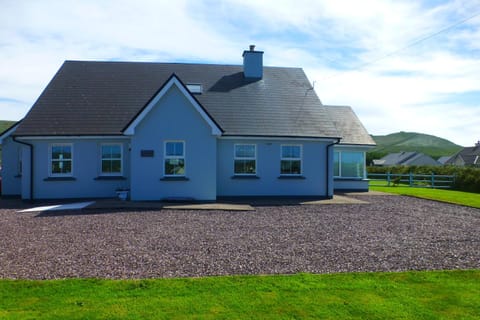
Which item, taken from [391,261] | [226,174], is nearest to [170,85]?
[226,174]

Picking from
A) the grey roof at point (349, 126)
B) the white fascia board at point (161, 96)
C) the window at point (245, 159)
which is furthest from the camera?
the grey roof at point (349, 126)

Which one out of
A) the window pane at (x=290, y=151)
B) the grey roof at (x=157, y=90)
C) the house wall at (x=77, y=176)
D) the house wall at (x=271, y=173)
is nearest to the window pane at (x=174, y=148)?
the grey roof at (x=157, y=90)

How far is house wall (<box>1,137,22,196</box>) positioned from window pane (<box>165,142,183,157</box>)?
29.4 ft

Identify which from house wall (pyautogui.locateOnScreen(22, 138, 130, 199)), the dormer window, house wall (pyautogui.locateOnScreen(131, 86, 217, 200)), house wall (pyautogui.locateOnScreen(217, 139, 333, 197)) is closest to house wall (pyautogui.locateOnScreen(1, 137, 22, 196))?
house wall (pyautogui.locateOnScreen(22, 138, 130, 199))

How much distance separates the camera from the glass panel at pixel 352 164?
25.9m

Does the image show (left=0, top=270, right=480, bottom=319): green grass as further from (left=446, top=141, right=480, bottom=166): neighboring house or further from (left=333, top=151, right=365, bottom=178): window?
(left=446, top=141, right=480, bottom=166): neighboring house

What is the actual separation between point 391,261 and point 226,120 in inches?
522

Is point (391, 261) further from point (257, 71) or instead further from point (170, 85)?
point (257, 71)

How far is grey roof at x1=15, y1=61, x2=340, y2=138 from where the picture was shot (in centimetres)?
1980

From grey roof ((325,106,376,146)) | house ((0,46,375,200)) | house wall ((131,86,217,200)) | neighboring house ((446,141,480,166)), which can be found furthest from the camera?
neighboring house ((446,141,480,166))

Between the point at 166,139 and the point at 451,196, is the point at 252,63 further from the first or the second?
the point at 451,196

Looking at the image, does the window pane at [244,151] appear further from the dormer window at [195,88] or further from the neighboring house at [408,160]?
the neighboring house at [408,160]

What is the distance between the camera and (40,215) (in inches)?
574

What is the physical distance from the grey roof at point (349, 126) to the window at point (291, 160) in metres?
6.01
